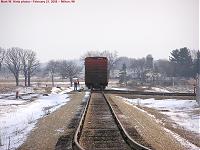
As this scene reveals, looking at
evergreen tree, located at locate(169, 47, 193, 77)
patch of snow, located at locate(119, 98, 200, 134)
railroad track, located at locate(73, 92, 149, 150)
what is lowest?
patch of snow, located at locate(119, 98, 200, 134)

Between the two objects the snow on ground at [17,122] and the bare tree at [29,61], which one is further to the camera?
the bare tree at [29,61]

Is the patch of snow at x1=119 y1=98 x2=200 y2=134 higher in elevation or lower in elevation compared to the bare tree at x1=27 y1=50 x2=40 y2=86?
lower

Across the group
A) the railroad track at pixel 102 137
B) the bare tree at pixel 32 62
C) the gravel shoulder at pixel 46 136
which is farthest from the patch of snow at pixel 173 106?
the bare tree at pixel 32 62

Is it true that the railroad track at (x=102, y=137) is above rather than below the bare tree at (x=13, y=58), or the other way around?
below

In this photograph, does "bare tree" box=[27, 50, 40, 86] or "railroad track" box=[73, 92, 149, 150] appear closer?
"railroad track" box=[73, 92, 149, 150]

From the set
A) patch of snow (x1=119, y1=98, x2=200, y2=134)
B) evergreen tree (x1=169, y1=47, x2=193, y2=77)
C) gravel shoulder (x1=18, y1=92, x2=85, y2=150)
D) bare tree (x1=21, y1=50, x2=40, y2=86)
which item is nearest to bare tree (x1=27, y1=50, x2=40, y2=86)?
bare tree (x1=21, y1=50, x2=40, y2=86)

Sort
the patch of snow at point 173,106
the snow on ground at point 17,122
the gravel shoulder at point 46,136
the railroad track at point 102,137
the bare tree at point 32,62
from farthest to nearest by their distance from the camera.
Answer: the bare tree at point 32,62 → the patch of snow at point 173,106 → the snow on ground at point 17,122 → the gravel shoulder at point 46,136 → the railroad track at point 102,137

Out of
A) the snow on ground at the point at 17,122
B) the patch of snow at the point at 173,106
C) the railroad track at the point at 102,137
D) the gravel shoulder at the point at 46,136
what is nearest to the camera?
the railroad track at the point at 102,137

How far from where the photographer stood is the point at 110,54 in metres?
152

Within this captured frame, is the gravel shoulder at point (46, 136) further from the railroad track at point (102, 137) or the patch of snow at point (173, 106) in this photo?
the patch of snow at point (173, 106)

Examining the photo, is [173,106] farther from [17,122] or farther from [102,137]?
[102,137]

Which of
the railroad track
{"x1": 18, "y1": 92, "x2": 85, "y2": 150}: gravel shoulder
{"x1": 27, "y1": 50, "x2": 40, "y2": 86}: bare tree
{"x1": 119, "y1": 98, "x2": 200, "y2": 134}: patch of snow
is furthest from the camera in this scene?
{"x1": 27, "y1": 50, "x2": 40, "y2": 86}: bare tree

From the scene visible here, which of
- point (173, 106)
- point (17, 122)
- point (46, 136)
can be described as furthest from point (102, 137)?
point (173, 106)

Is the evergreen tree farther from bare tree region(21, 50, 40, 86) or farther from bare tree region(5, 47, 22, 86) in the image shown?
bare tree region(5, 47, 22, 86)
